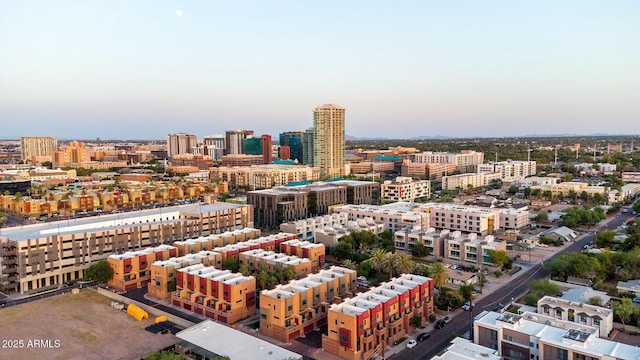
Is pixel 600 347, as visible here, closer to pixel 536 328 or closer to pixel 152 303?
pixel 536 328

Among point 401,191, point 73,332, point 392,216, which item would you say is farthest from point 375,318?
point 401,191

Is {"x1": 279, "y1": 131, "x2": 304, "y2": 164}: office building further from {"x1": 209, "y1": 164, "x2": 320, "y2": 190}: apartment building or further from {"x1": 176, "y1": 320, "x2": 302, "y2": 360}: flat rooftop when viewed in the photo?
{"x1": 176, "y1": 320, "x2": 302, "y2": 360}: flat rooftop

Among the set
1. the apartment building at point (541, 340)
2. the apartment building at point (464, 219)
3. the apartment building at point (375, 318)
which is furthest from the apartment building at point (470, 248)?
the apartment building at point (541, 340)

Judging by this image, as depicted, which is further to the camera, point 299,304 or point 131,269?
point 131,269

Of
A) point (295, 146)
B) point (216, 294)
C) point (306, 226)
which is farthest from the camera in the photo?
point (295, 146)

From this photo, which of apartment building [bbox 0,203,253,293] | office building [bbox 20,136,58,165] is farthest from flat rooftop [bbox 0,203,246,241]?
office building [bbox 20,136,58,165]

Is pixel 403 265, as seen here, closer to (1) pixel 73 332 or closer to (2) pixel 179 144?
(1) pixel 73 332
